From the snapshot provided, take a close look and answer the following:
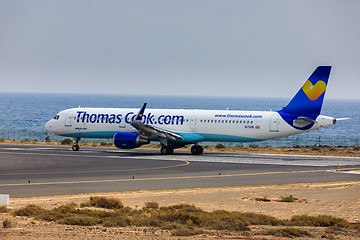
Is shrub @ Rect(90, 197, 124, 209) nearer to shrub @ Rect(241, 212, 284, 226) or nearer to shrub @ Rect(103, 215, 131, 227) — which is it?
shrub @ Rect(103, 215, 131, 227)

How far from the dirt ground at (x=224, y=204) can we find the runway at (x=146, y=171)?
2143 millimetres

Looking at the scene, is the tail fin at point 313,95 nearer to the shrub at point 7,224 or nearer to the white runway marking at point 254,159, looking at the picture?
the white runway marking at point 254,159

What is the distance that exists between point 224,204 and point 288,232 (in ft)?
21.3

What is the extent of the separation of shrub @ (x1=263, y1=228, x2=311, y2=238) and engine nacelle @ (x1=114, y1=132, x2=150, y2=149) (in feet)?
105

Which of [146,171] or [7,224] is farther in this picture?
[146,171]

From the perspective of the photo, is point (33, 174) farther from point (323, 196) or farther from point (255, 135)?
point (255, 135)

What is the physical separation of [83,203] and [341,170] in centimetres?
2199

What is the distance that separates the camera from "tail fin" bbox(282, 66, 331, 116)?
5006 cm

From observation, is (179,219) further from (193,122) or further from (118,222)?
(193,122)

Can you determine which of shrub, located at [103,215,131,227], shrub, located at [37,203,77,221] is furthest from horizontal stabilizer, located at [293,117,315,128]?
shrub, located at [103,215,131,227]

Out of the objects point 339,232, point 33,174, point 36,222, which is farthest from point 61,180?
point 339,232

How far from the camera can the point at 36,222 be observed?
21.5 meters

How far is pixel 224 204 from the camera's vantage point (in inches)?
1043

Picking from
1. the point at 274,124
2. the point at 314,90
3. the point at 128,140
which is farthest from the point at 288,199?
the point at 128,140
